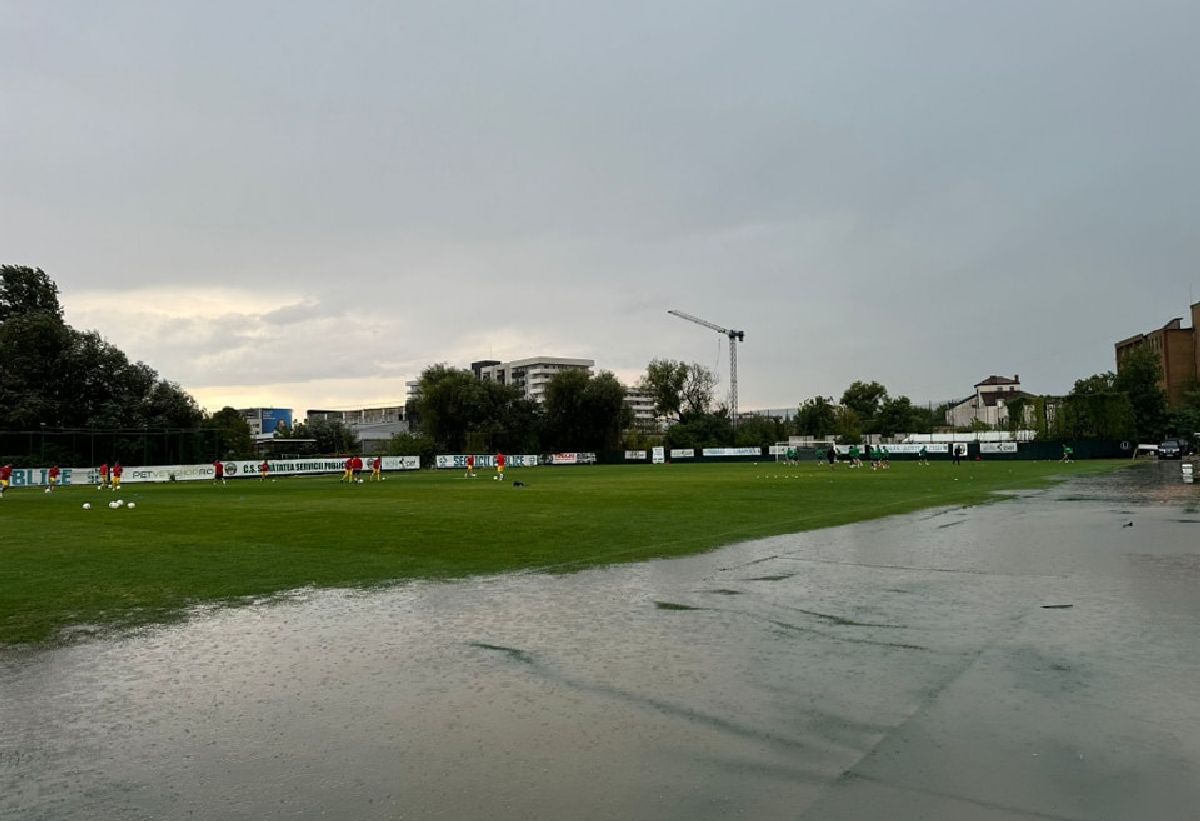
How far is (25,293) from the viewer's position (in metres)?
80.8

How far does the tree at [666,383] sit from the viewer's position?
134m

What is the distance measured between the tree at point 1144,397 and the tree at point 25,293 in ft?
397

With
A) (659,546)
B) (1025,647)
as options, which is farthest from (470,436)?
(1025,647)

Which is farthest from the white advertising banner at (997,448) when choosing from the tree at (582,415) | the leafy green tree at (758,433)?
the tree at (582,415)

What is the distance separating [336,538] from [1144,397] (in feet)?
366

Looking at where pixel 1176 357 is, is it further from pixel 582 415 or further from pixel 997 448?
pixel 582 415

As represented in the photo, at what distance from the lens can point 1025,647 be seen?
7734 mm

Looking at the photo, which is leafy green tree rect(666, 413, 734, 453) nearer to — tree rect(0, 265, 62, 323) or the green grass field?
tree rect(0, 265, 62, 323)

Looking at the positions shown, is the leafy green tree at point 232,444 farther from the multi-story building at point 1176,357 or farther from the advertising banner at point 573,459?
the multi-story building at point 1176,357

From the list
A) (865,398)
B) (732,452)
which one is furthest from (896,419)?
(732,452)

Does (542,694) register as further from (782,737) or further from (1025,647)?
(1025,647)

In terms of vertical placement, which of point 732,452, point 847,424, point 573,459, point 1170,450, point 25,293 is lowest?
point 1170,450

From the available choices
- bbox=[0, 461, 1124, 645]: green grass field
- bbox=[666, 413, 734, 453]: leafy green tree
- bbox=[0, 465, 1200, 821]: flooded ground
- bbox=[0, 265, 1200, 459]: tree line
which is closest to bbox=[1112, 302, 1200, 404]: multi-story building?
bbox=[0, 265, 1200, 459]: tree line

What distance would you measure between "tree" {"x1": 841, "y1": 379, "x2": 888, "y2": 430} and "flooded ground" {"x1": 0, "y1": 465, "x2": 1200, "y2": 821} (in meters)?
154
